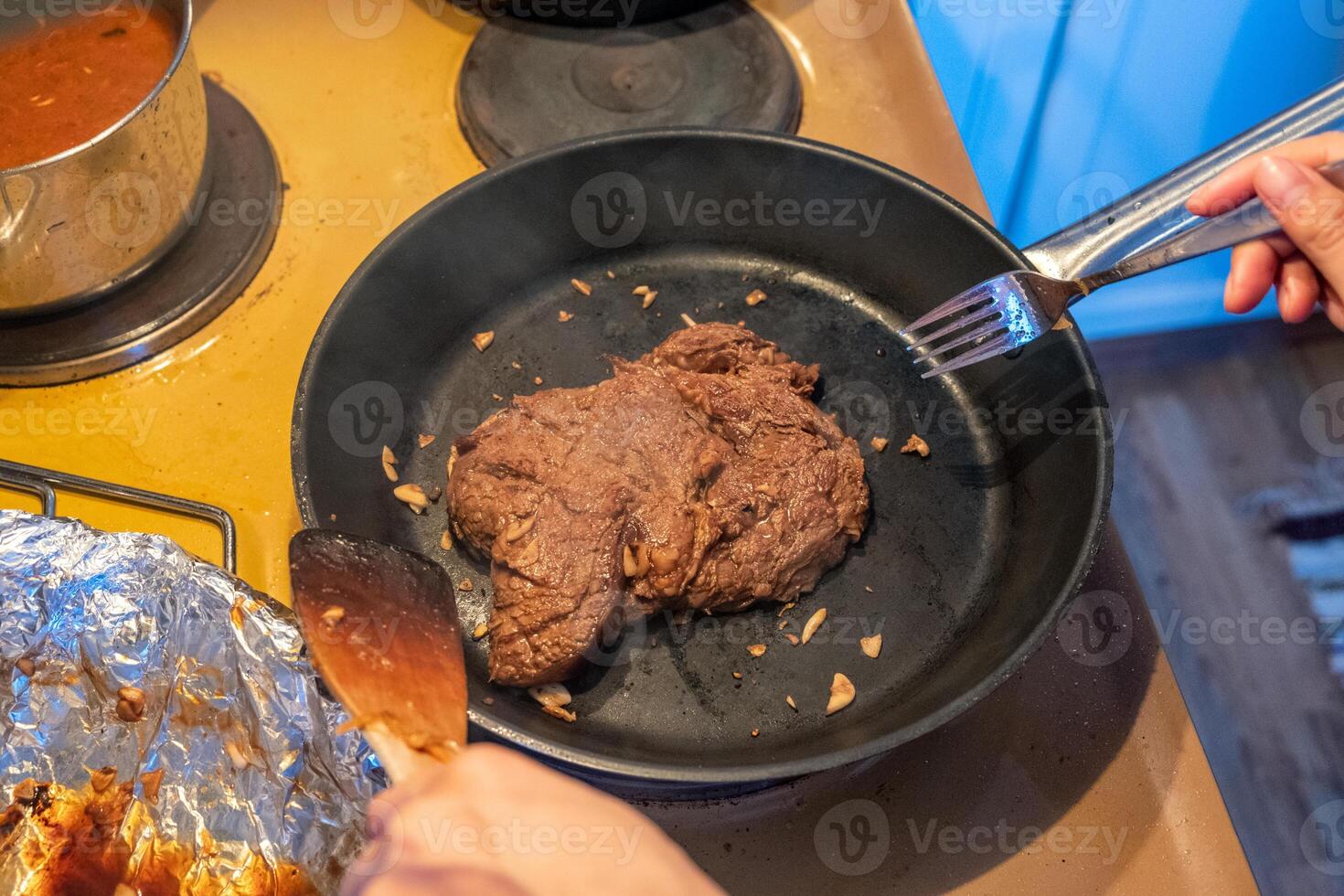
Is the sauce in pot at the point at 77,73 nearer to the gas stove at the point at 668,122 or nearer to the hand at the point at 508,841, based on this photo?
the gas stove at the point at 668,122

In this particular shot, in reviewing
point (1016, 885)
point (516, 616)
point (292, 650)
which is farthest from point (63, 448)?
point (1016, 885)

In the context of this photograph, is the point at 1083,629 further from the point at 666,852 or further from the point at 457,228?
the point at 457,228

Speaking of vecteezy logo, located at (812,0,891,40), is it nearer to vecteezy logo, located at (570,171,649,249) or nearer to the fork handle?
vecteezy logo, located at (570,171,649,249)

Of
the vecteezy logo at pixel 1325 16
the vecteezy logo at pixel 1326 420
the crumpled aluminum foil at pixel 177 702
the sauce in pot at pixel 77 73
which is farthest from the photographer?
the vecteezy logo at pixel 1326 420
